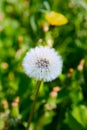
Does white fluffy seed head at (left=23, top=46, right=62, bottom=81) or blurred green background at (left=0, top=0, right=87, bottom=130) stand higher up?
white fluffy seed head at (left=23, top=46, right=62, bottom=81)

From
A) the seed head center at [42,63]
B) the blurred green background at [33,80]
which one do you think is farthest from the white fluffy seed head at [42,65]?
the blurred green background at [33,80]

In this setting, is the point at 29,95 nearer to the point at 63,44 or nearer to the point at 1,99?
the point at 1,99

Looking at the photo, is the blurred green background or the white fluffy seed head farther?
the blurred green background

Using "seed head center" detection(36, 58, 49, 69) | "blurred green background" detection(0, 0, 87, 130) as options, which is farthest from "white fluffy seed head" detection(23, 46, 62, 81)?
"blurred green background" detection(0, 0, 87, 130)

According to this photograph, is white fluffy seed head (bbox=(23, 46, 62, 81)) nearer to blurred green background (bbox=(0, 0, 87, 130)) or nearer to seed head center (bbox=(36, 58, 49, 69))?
seed head center (bbox=(36, 58, 49, 69))

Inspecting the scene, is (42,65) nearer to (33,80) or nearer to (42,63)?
(42,63)

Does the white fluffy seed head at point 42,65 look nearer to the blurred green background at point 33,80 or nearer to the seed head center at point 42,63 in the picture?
the seed head center at point 42,63
